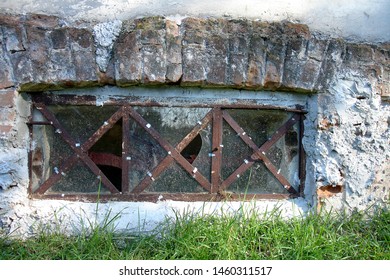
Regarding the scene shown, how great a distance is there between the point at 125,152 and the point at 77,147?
11.5 inches

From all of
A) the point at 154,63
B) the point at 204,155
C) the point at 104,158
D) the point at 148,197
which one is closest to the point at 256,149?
the point at 204,155

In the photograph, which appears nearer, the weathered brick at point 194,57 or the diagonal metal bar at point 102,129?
the weathered brick at point 194,57

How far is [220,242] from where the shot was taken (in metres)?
2.58

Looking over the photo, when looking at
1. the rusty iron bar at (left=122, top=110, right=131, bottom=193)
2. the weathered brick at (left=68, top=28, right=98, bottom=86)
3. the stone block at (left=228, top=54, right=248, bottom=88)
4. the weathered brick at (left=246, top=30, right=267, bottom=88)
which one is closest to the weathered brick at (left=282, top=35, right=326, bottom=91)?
the weathered brick at (left=246, top=30, right=267, bottom=88)

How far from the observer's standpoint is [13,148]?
2875 mm

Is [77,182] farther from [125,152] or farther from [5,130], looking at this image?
[5,130]

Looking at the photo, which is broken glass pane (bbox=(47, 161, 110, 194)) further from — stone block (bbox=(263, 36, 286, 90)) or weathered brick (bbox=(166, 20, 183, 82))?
stone block (bbox=(263, 36, 286, 90))

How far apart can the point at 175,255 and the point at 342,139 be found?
1254 millimetres

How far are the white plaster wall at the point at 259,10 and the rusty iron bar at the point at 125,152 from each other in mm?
606

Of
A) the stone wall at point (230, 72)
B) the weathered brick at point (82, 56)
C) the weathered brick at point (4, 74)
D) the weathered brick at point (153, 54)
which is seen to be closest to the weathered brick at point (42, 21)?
the stone wall at point (230, 72)

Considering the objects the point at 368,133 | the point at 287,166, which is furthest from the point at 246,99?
the point at 368,133

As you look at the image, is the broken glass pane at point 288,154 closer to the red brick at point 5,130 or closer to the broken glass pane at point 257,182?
the broken glass pane at point 257,182

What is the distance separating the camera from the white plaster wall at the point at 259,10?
290 cm

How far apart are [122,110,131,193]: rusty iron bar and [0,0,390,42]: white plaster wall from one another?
0.61 metres
